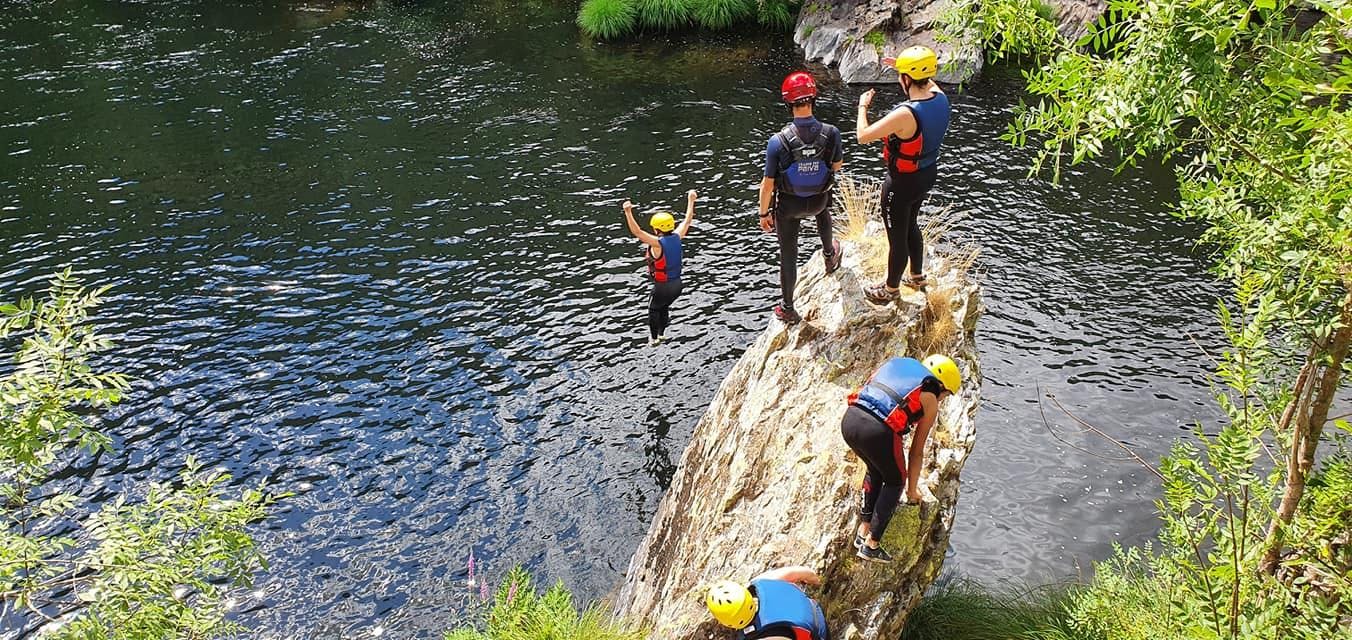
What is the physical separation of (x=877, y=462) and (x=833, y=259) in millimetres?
4455

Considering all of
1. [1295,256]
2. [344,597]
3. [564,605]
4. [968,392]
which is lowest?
[344,597]

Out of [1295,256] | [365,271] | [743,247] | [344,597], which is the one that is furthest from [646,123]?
[1295,256]

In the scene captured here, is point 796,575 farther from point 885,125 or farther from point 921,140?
point 921,140

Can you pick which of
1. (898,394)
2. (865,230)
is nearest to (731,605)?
(898,394)

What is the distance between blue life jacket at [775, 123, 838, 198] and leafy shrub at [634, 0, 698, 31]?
28.5m

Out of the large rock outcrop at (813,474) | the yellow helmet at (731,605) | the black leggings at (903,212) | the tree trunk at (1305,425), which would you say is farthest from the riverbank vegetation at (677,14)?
the yellow helmet at (731,605)

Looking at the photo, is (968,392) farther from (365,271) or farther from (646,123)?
(646,123)

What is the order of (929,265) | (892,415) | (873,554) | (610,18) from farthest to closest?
(610,18) → (929,265) → (873,554) → (892,415)

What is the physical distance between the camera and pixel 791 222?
11234 mm

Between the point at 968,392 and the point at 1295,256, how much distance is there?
5.33 meters

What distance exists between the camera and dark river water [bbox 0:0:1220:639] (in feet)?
44.0

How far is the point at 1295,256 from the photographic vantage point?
5.60 metres

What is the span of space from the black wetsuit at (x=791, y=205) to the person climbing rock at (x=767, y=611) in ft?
14.8

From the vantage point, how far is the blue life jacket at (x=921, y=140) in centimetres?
953
